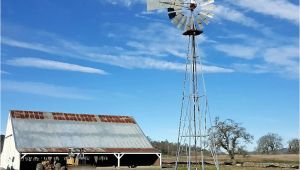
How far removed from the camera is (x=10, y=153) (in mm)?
42969

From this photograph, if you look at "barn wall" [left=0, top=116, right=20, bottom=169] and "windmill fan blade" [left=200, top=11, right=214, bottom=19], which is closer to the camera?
"windmill fan blade" [left=200, top=11, right=214, bottom=19]

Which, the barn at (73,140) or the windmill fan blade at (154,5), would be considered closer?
the windmill fan blade at (154,5)

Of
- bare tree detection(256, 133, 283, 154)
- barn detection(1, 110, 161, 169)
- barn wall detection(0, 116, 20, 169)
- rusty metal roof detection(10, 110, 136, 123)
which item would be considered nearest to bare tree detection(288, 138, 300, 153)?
bare tree detection(256, 133, 283, 154)

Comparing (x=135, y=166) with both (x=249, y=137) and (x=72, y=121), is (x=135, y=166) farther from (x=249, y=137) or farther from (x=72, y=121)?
(x=249, y=137)

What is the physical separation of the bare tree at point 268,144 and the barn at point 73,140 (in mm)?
84329

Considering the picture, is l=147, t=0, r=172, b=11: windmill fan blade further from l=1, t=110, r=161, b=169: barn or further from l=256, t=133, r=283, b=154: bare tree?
l=256, t=133, r=283, b=154: bare tree

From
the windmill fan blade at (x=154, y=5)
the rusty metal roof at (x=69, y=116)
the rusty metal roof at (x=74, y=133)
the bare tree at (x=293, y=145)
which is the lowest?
the bare tree at (x=293, y=145)

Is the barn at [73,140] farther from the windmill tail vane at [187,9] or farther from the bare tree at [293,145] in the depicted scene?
the bare tree at [293,145]

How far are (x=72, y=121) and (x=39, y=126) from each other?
15.4 feet

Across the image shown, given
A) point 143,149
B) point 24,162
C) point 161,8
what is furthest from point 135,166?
point 161,8

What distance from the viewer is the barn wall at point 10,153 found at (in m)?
39.9

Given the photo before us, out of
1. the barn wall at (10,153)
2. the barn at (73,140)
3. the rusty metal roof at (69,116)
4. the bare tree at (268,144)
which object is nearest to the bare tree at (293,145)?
the bare tree at (268,144)

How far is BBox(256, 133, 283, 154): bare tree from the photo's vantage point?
412ft

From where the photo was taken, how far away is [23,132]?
43156mm
